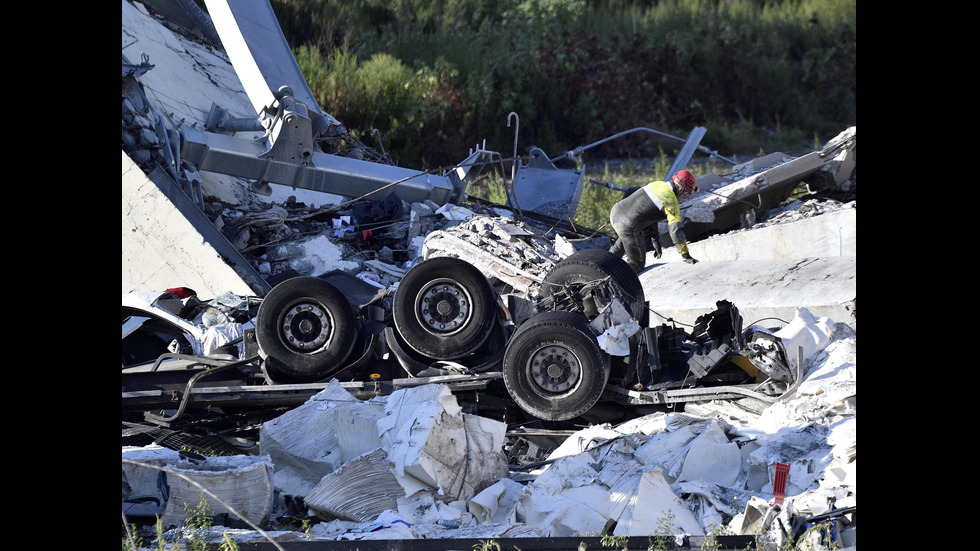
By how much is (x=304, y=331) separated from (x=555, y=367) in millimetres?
1991

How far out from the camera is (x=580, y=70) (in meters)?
27.0

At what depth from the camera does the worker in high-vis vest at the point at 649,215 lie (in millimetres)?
9680

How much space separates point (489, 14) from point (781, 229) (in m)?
20.1

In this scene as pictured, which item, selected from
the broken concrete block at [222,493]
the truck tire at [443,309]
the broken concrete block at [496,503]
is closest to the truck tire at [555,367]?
the truck tire at [443,309]

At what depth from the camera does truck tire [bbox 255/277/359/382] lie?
24.6ft

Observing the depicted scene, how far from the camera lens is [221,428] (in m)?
7.44

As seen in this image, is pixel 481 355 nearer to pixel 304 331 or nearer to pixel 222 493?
pixel 304 331

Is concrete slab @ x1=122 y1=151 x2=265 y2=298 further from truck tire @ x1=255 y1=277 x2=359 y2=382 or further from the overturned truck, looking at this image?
truck tire @ x1=255 y1=277 x2=359 y2=382

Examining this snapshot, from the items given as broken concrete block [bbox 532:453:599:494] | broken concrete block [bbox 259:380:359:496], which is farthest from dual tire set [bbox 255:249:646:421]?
broken concrete block [bbox 532:453:599:494]

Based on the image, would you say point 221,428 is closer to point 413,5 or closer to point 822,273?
point 822,273

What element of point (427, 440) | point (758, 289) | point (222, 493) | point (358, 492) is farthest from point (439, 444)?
point (758, 289)
